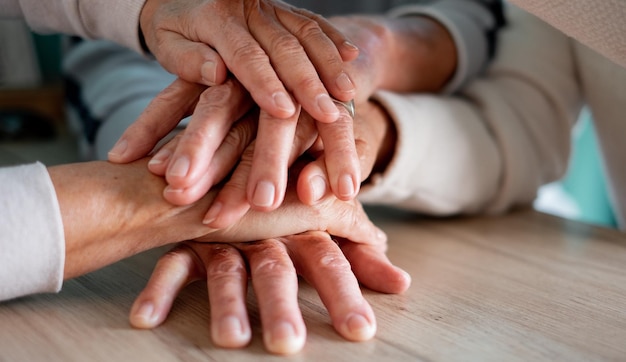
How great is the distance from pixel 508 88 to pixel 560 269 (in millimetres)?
381

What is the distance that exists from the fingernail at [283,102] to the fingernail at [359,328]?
0.22 m

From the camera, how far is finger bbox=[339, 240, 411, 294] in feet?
2.27

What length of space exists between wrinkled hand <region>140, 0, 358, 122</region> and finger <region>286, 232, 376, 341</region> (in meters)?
0.13

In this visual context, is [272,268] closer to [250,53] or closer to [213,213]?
[213,213]

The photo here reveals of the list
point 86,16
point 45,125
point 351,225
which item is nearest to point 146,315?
point 351,225

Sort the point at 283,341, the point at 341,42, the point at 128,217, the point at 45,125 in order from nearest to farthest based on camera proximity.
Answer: the point at 283,341
the point at 128,217
the point at 341,42
the point at 45,125

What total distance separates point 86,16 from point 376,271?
1.71 ft

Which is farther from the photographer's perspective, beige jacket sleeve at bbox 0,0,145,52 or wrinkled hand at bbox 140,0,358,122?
beige jacket sleeve at bbox 0,0,145,52

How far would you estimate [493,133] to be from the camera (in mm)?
1020

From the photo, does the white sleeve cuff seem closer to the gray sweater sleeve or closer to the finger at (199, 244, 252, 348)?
the finger at (199, 244, 252, 348)

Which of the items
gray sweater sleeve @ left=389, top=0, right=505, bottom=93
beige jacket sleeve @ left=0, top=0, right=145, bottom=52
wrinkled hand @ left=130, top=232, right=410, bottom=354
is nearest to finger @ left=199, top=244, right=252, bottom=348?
wrinkled hand @ left=130, top=232, right=410, bottom=354

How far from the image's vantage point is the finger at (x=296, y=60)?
0.69 meters

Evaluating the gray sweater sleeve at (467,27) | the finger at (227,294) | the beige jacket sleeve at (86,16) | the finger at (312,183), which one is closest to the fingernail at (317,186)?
the finger at (312,183)

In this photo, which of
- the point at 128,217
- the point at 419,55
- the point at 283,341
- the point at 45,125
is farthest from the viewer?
the point at 45,125
